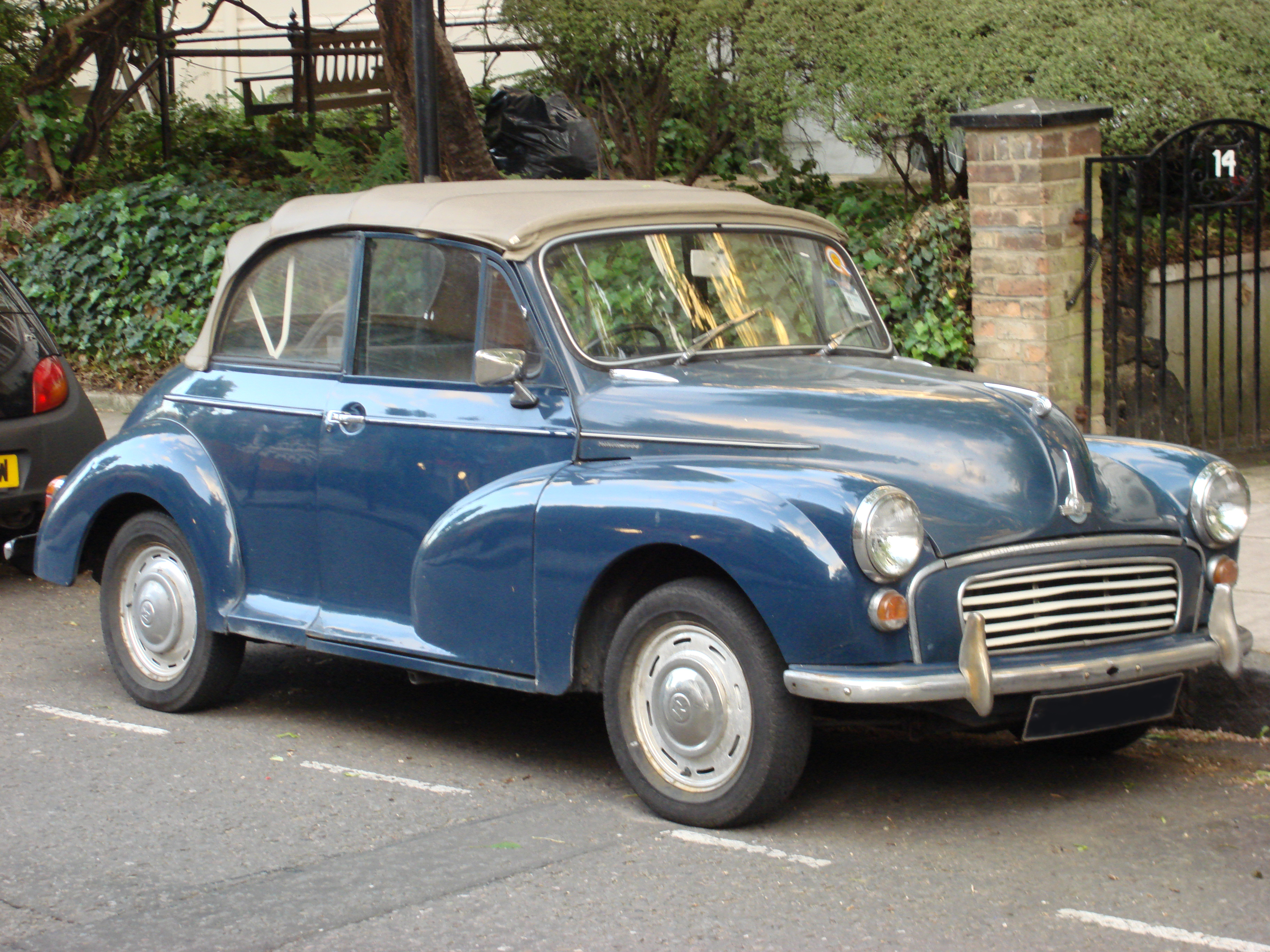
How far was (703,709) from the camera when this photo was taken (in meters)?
4.54

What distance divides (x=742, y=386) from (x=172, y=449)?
2.30 meters

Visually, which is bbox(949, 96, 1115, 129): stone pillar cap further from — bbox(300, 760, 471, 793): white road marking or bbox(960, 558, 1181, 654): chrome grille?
bbox(300, 760, 471, 793): white road marking

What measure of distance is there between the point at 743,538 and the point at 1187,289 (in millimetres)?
5503

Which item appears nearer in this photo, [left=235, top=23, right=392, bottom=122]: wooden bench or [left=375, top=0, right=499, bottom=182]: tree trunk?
[left=375, top=0, right=499, bottom=182]: tree trunk

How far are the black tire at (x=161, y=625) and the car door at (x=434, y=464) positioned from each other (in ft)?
2.11

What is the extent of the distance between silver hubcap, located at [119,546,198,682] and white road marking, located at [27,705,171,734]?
0.23m

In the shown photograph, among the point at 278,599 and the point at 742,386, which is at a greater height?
the point at 742,386

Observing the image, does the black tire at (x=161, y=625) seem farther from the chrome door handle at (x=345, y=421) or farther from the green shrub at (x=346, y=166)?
the green shrub at (x=346, y=166)

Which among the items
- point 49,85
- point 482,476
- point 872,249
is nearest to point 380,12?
point 872,249

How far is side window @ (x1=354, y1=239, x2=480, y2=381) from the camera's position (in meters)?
5.32

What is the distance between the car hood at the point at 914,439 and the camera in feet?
14.7

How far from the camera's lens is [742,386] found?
194 inches

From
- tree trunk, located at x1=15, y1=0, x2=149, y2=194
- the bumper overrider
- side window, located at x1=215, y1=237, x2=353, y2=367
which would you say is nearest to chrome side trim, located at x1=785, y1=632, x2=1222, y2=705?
the bumper overrider

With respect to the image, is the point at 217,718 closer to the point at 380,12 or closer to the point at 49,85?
the point at 380,12
